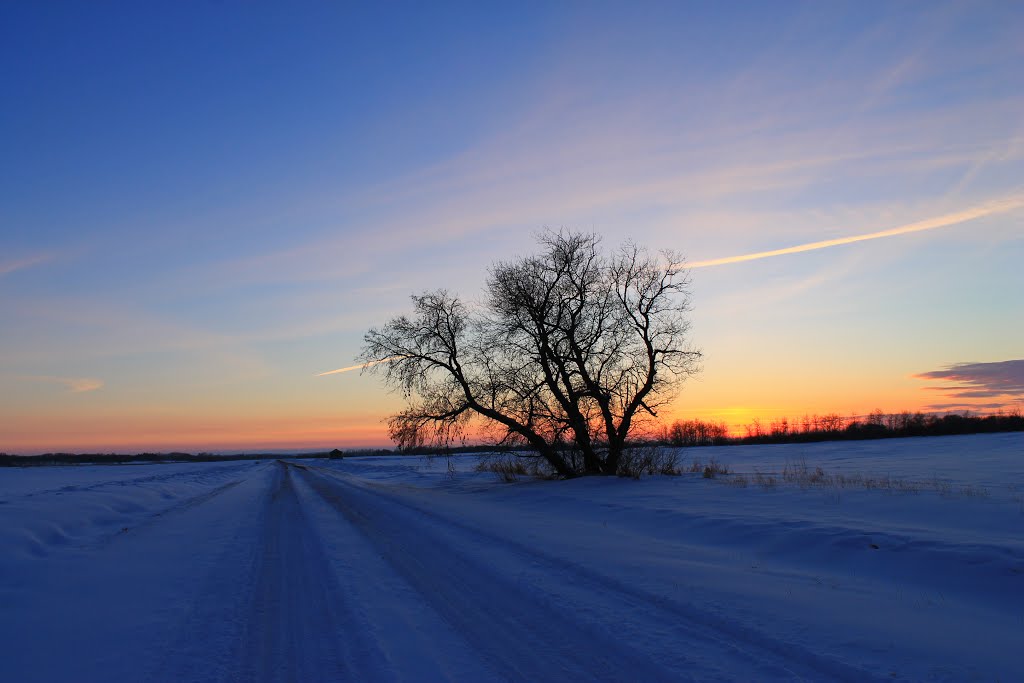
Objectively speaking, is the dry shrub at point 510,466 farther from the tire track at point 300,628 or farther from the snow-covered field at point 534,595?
the tire track at point 300,628

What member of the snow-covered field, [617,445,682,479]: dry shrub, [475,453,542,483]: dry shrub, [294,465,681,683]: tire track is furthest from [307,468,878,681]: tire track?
[475,453,542,483]: dry shrub

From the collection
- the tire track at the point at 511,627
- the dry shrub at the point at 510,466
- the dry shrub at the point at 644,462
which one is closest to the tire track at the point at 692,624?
the tire track at the point at 511,627

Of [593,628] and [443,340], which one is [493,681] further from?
[443,340]

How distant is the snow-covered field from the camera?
5.24 metres

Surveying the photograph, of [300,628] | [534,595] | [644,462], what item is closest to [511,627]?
[534,595]

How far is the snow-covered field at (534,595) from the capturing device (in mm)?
5238

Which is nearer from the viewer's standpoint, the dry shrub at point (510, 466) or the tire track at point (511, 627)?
the tire track at point (511, 627)

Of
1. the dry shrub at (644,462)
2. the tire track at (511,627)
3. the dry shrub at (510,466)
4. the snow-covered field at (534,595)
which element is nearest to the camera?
the tire track at (511,627)

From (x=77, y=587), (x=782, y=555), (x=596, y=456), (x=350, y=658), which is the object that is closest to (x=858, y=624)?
(x=782, y=555)

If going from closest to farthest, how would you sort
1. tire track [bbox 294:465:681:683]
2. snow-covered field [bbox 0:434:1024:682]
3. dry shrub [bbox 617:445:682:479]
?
tire track [bbox 294:465:681:683] → snow-covered field [bbox 0:434:1024:682] → dry shrub [bbox 617:445:682:479]

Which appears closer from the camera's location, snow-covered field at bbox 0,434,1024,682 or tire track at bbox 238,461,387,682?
tire track at bbox 238,461,387,682

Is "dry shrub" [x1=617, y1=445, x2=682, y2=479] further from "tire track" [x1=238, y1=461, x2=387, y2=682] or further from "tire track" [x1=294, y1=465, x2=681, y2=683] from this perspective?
"tire track" [x1=238, y1=461, x2=387, y2=682]

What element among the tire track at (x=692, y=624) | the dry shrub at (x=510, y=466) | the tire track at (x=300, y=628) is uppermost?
the dry shrub at (x=510, y=466)

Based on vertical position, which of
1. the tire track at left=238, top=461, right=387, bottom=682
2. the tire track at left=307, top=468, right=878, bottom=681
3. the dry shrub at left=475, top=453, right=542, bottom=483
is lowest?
the tire track at left=307, top=468, right=878, bottom=681
